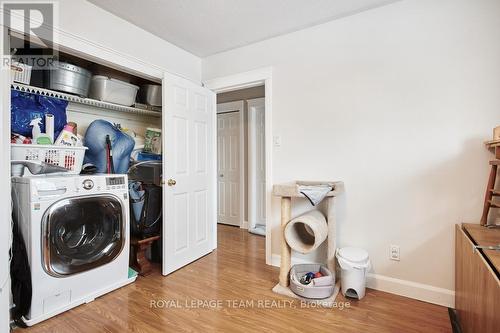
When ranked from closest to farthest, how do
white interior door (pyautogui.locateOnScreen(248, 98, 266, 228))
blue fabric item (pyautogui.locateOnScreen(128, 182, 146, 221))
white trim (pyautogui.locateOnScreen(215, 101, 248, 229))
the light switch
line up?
blue fabric item (pyautogui.locateOnScreen(128, 182, 146, 221)), the light switch, white interior door (pyautogui.locateOnScreen(248, 98, 266, 228)), white trim (pyautogui.locateOnScreen(215, 101, 248, 229))

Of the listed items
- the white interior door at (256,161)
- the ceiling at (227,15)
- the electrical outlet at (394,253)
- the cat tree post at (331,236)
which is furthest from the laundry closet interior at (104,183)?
the electrical outlet at (394,253)

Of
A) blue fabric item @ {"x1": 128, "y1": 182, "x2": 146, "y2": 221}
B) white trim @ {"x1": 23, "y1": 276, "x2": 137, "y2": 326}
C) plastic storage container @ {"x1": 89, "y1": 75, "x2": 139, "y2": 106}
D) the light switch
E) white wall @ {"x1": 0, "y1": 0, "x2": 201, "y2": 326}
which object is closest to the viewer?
white wall @ {"x1": 0, "y1": 0, "x2": 201, "y2": 326}

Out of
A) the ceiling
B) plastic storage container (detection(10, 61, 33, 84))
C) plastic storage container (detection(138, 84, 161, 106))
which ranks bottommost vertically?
plastic storage container (detection(10, 61, 33, 84))

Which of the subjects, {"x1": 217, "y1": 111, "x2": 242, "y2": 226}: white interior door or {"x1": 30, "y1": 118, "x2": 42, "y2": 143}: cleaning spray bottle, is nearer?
{"x1": 30, "y1": 118, "x2": 42, "y2": 143}: cleaning spray bottle

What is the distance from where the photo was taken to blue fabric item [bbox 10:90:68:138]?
194cm

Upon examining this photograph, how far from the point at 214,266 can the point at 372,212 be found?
1671 mm

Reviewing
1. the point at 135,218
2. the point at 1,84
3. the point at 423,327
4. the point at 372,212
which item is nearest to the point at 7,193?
the point at 1,84

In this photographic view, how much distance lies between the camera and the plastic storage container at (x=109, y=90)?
243cm

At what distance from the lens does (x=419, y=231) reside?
6.53 ft

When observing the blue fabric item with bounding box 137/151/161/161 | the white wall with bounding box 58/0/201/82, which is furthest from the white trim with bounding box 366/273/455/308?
the white wall with bounding box 58/0/201/82

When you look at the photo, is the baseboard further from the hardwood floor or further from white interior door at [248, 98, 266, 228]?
white interior door at [248, 98, 266, 228]

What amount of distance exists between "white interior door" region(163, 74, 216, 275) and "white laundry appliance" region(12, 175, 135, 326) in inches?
15.9

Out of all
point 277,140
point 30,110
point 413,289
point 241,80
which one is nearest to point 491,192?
point 413,289

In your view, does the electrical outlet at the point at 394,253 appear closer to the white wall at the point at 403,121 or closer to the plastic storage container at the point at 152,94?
the white wall at the point at 403,121
